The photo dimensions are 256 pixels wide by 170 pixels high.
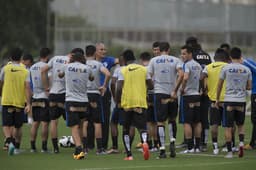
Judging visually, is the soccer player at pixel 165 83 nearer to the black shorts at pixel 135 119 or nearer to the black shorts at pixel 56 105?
the black shorts at pixel 135 119

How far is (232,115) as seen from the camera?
19.2m

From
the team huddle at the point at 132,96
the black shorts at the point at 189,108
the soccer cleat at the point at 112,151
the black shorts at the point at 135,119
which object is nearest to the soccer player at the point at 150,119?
the team huddle at the point at 132,96

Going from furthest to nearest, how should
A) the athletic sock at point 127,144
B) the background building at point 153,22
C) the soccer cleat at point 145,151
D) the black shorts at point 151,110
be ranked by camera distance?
the background building at point 153,22 < the black shorts at point 151,110 < the athletic sock at point 127,144 < the soccer cleat at point 145,151

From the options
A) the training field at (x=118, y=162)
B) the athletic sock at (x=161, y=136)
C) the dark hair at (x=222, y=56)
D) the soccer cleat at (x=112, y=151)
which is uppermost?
Result: the dark hair at (x=222, y=56)

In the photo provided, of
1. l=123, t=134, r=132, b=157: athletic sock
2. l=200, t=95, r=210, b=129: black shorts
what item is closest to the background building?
l=200, t=95, r=210, b=129: black shorts

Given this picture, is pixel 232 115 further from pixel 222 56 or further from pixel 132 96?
pixel 132 96

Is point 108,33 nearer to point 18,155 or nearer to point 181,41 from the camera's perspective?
point 181,41

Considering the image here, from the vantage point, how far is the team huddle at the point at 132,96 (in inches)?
757

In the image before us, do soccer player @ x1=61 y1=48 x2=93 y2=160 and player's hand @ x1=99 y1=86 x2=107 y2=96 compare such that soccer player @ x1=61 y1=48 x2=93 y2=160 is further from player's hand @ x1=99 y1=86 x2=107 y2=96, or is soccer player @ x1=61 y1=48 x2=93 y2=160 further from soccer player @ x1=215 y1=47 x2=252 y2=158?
soccer player @ x1=215 y1=47 x2=252 y2=158

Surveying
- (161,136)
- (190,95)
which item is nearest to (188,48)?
(190,95)

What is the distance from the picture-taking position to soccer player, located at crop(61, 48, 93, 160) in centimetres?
1914

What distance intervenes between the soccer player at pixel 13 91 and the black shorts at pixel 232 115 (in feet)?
14.0

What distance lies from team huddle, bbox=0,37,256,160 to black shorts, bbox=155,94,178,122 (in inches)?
0.8

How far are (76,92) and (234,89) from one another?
311 centimetres
